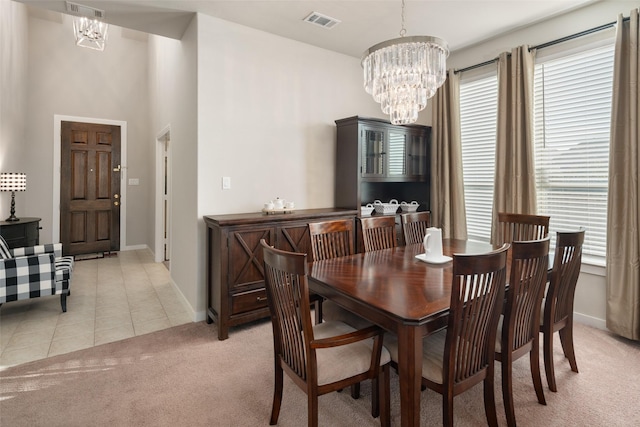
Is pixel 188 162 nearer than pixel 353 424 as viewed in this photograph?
No

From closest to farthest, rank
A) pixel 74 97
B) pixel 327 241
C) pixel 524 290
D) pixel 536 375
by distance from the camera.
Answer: pixel 524 290 → pixel 536 375 → pixel 327 241 → pixel 74 97

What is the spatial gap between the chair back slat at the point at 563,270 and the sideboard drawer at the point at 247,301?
2.03 meters

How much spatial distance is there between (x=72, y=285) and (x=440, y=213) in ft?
15.4

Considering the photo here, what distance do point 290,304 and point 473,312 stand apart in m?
0.79

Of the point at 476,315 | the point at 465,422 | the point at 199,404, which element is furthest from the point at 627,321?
the point at 199,404

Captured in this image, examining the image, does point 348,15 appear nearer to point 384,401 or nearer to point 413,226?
point 413,226

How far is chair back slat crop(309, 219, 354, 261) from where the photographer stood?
2.42 metres

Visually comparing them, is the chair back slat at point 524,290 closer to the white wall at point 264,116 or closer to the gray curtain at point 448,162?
the gray curtain at point 448,162

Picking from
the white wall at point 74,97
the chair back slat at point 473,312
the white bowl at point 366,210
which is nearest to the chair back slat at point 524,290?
the chair back slat at point 473,312

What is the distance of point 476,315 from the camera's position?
4.76ft

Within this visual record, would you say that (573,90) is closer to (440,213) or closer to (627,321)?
(440,213)

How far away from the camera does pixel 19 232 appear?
3764 millimetres

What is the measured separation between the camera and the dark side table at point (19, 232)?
3619 millimetres

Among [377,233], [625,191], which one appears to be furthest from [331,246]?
[625,191]
